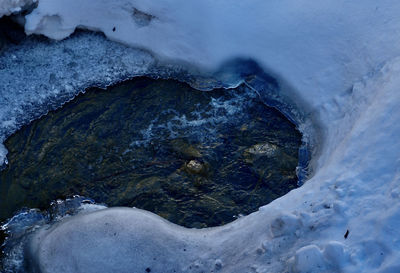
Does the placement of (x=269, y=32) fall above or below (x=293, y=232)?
above

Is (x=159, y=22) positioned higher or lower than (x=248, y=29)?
lower

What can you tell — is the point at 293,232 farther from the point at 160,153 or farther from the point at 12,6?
the point at 12,6

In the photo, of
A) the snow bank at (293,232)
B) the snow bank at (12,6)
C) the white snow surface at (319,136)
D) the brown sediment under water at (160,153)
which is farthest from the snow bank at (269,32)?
the snow bank at (293,232)

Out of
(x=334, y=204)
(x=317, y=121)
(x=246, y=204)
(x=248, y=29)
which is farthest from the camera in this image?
(x=248, y=29)

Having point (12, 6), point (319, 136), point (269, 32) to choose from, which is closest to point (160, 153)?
point (319, 136)

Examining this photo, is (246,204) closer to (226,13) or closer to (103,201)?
(103,201)

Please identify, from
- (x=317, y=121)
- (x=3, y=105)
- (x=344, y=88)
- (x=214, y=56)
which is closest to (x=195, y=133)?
(x=214, y=56)
